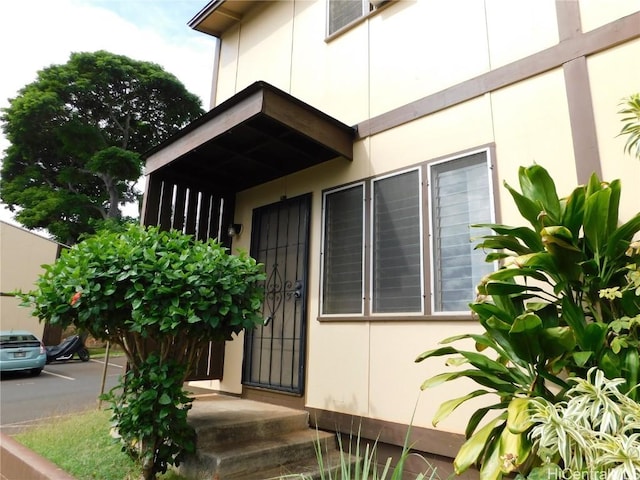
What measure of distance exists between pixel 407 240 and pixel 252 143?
6.61ft

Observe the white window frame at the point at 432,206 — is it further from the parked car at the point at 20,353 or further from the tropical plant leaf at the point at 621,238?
the parked car at the point at 20,353

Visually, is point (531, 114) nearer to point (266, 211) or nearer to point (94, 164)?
point (266, 211)

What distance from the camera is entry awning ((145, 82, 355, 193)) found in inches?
149

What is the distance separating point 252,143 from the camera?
175 inches

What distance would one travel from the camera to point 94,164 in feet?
54.7

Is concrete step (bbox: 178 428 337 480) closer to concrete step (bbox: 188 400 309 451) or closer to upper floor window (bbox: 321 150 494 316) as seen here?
concrete step (bbox: 188 400 309 451)

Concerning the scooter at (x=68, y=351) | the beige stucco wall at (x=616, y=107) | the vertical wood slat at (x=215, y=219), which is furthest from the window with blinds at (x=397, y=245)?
the scooter at (x=68, y=351)

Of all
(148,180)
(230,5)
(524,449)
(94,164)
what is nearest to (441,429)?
(524,449)

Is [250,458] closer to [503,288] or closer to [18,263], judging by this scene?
[503,288]

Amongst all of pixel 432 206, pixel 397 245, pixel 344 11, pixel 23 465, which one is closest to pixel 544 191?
pixel 432 206

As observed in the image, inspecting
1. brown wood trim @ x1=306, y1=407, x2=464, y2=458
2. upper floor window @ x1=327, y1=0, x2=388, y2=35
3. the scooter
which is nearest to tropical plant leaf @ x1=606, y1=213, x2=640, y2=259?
brown wood trim @ x1=306, y1=407, x2=464, y2=458

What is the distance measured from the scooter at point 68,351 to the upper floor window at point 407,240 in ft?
39.1

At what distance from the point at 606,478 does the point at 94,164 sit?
1875 cm

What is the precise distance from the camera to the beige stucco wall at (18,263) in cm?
1466
